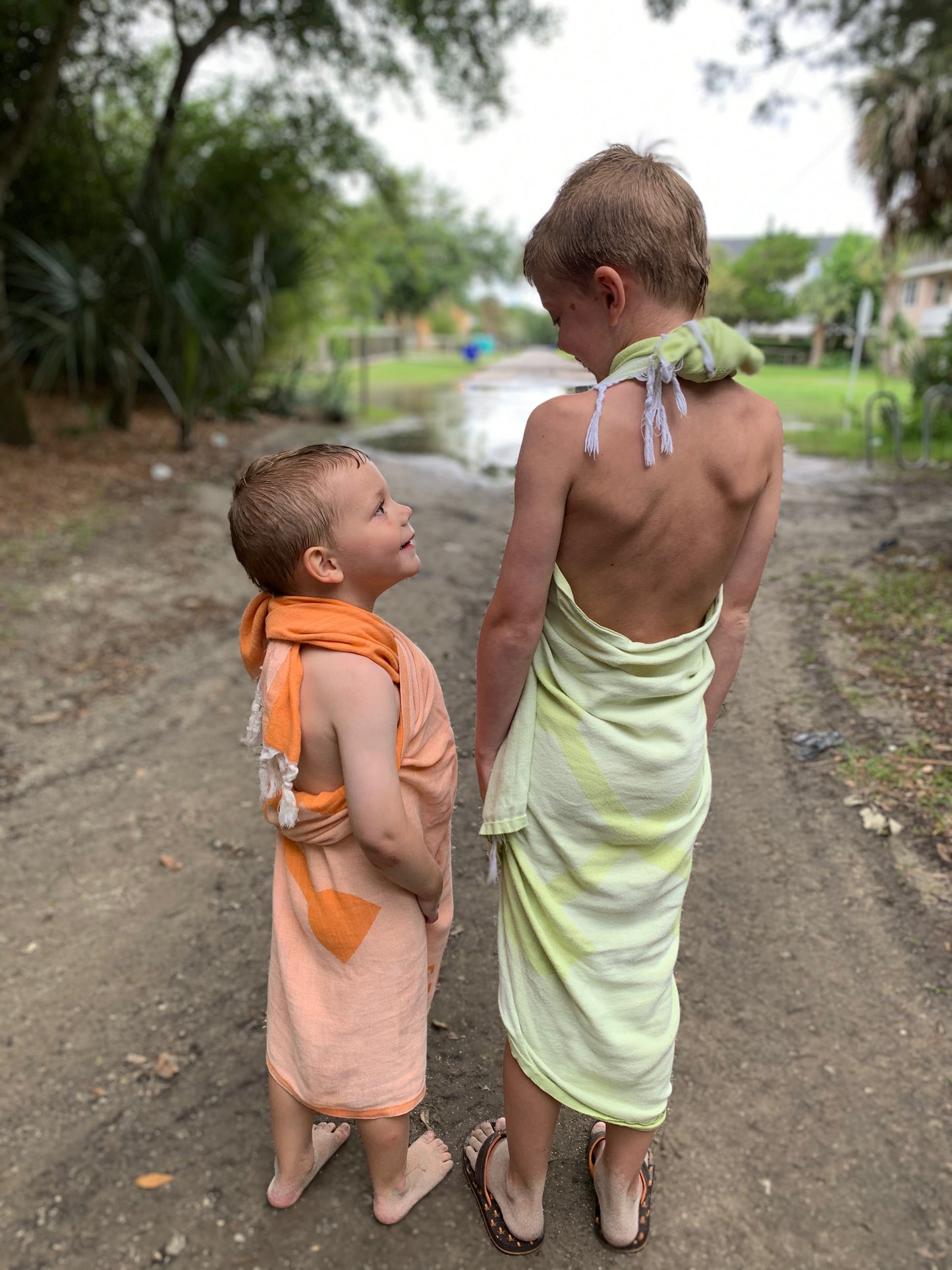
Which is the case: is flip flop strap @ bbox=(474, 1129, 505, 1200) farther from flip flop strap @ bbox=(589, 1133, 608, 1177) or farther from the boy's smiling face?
the boy's smiling face

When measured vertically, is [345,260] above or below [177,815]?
above

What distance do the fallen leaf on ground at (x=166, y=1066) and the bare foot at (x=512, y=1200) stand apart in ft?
2.46

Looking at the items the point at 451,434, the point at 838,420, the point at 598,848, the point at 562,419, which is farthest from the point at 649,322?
the point at 838,420

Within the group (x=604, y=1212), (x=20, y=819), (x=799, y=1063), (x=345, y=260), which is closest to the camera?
(x=604, y=1212)

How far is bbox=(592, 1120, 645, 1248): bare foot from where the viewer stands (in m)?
1.51

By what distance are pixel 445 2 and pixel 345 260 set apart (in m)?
4.13

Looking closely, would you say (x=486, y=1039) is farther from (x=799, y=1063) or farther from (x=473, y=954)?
(x=799, y=1063)

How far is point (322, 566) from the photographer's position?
126 cm

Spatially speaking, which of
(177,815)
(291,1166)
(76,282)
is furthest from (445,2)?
(291,1166)

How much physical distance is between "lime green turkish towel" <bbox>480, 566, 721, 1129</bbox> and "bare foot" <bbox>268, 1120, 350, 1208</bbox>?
548 mm

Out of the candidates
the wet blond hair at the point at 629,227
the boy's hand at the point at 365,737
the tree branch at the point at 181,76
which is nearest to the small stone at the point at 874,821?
the boy's hand at the point at 365,737

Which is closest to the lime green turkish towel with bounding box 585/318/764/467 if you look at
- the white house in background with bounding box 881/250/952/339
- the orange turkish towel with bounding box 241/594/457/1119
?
the orange turkish towel with bounding box 241/594/457/1119

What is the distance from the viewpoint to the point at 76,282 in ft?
22.9

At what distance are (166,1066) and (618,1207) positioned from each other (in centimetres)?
105
